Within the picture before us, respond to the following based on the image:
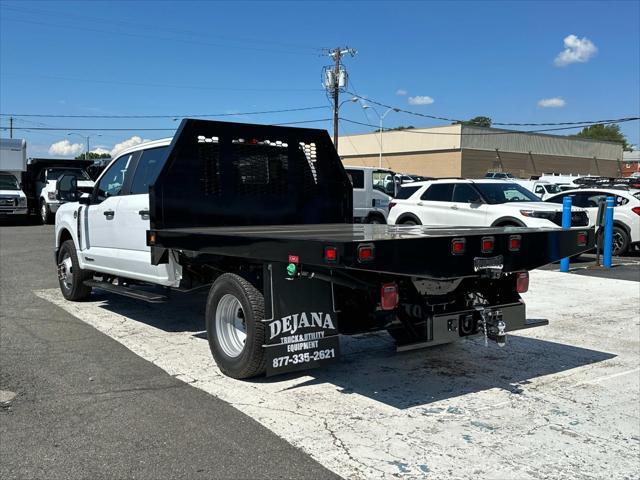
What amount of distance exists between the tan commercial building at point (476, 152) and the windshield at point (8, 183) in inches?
1954

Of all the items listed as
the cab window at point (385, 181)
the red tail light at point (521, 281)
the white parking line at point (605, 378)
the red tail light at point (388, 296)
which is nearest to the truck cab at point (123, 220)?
the red tail light at point (388, 296)

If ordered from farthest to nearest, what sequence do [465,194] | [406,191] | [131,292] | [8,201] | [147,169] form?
[8,201] → [406,191] → [465,194] → [131,292] → [147,169]

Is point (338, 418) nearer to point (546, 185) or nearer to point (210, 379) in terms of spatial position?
point (210, 379)

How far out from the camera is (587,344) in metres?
6.77

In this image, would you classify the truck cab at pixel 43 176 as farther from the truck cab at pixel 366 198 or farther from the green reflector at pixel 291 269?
the green reflector at pixel 291 269

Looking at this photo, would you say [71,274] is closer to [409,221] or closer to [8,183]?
[409,221]

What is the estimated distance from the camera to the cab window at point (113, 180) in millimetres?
7500

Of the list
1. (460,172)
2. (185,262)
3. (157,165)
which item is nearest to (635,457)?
(185,262)

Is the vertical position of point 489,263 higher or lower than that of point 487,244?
lower

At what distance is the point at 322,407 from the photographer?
475 centimetres

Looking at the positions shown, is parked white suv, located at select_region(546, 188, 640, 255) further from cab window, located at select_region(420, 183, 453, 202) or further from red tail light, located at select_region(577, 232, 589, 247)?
red tail light, located at select_region(577, 232, 589, 247)

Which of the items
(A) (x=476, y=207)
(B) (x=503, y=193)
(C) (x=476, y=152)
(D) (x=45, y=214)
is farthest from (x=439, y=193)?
(C) (x=476, y=152)

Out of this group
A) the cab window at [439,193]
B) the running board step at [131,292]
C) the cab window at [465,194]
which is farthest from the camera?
the cab window at [439,193]

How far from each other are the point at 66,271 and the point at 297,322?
5203 mm
